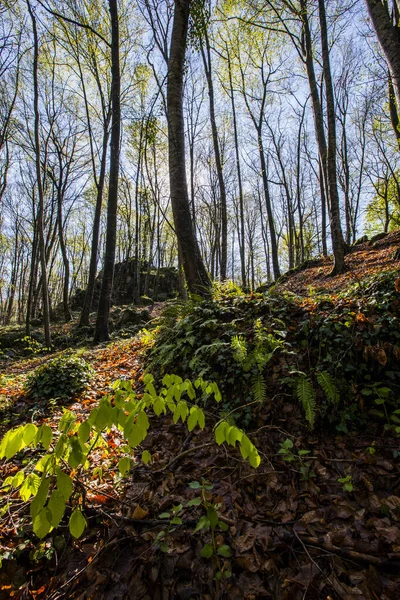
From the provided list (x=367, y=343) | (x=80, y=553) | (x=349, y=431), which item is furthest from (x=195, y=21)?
(x=80, y=553)

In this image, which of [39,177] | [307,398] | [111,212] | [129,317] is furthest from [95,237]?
[307,398]

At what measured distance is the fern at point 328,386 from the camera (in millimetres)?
2730

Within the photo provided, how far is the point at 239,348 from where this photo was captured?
3.27m

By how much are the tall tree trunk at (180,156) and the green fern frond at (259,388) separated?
2810 mm

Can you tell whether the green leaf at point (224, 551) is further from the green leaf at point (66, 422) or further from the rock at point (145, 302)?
the rock at point (145, 302)

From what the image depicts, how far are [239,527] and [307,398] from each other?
126 centimetres

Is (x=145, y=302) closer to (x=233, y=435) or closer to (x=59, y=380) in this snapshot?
(x=59, y=380)

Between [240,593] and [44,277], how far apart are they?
1085 cm

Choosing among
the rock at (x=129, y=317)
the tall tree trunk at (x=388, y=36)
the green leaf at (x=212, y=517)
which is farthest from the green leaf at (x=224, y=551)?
the rock at (x=129, y=317)

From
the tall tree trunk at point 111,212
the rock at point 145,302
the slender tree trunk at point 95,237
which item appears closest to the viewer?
the tall tree trunk at point 111,212

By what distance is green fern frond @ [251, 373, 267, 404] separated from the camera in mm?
2863

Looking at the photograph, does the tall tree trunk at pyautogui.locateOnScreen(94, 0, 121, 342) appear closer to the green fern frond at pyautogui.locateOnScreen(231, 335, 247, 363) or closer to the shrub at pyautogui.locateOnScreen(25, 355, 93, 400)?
the shrub at pyautogui.locateOnScreen(25, 355, 93, 400)

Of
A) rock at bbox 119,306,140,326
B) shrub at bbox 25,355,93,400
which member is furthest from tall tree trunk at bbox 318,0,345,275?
rock at bbox 119,306,140,326

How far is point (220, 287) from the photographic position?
17.0ft
